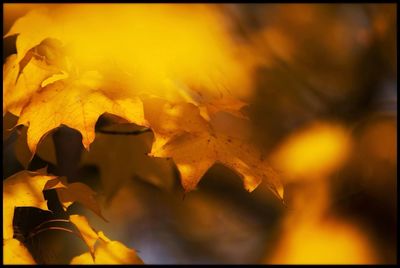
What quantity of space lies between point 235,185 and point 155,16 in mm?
617

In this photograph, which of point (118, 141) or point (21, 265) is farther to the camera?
point (118, 141)

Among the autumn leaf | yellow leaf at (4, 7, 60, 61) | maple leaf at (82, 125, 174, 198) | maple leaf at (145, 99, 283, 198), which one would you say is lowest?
maple leaf at (82, 125, 174, 198)

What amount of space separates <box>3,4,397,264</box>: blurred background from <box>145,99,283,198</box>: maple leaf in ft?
0.89

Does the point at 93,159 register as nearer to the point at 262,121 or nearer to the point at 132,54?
the point at 132,54

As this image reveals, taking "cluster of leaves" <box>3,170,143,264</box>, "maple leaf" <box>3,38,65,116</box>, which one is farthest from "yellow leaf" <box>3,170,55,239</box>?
"maple leaf" <box>3,38,65,116</box>

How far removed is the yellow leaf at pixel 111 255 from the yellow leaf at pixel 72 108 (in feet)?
0.61

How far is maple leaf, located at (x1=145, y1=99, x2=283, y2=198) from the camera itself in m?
1.02

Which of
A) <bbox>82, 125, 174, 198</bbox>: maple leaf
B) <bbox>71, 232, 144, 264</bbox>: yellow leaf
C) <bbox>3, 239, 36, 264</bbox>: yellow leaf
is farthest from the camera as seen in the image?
<bbox>82, 125, 174, 198</bbox>: maple leaf

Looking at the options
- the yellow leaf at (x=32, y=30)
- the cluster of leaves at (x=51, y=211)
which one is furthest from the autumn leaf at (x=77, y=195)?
the yellow leaf at (x=32, y=30)

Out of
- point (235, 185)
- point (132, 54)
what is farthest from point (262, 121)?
point (132, 54)

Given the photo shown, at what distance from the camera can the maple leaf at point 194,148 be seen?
1020 millimetres

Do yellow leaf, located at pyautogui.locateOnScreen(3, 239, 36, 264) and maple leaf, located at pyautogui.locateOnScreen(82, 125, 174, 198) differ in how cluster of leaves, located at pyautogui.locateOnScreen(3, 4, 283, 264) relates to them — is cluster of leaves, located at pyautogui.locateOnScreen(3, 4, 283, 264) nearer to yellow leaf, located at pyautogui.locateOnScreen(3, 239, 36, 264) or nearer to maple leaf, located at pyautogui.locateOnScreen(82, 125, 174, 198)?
yellow leaf, located at pyautogui.locateOnScreen(3, 239, 36, 264)

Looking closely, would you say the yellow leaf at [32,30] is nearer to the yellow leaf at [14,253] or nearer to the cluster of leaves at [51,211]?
the cluster of leaves at [51,211]

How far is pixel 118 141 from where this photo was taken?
1.35 m
